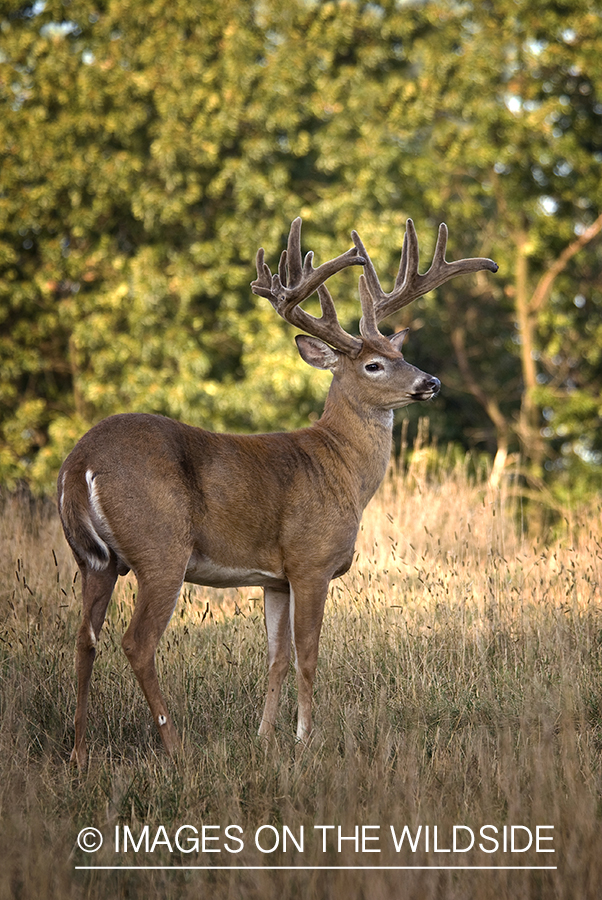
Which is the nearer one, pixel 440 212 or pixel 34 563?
pixel 34 563

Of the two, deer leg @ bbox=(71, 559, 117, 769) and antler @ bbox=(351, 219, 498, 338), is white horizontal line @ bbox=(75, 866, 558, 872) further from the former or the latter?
antler @ bbox=(351, 219, 498, 338)

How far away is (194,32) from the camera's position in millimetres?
16359

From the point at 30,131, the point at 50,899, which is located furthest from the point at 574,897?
the point at 30,131

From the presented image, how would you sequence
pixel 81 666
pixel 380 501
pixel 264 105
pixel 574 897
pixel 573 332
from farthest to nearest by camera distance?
pixel 573 332 < pixel 264 105 < pixel 380 501 < pixel 81 666 < pixel 574 897

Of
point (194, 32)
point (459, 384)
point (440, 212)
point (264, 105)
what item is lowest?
point (459, 384)

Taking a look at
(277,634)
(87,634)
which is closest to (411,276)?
(277,634)

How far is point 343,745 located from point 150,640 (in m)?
1.01

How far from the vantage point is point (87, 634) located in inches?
178

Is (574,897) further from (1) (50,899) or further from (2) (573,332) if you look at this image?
(2) (573,332)

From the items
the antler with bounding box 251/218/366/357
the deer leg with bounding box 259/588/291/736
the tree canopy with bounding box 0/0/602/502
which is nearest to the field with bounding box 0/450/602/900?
the deer leg with bounding box 259/588/291/736

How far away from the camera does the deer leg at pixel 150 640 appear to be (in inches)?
174

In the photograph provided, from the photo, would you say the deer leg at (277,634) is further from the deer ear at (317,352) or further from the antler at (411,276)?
the antler at (411,276)

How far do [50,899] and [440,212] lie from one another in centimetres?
1752

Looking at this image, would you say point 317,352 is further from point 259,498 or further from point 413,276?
point 259,498
